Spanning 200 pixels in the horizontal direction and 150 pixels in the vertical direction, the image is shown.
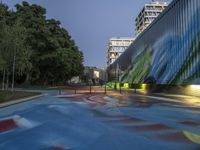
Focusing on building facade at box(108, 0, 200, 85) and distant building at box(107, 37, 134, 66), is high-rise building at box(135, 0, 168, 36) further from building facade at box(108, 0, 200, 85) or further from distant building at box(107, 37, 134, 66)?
building facade at box(108, 0, 200, 85)

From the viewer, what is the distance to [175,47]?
34.2 metres

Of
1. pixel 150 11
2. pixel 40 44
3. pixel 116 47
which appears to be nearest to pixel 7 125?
pixel 40 44

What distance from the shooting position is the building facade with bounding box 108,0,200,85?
94.2 feet

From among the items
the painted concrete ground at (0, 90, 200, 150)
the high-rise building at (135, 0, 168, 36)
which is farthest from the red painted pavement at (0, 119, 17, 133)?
the high-rise building at (135, 0, 168, 36)

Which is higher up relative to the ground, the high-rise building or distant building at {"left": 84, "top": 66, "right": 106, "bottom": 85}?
the high-rise building

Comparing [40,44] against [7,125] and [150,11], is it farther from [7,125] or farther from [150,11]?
[150,11]

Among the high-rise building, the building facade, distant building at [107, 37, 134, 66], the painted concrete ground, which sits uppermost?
the high-rise building

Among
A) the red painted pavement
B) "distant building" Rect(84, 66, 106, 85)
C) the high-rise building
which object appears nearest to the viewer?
the red painted pavement

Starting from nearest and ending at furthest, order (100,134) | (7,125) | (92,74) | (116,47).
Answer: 1. (100,134)
2. (7,125)
3. (116,47)
4. (92,74)

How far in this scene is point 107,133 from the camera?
9.29 metres

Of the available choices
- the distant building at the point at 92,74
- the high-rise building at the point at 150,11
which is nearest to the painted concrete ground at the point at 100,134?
the high-rise building at the point at 150,11

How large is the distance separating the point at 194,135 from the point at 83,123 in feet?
14.1

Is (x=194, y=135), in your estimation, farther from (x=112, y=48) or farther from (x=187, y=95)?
(x=112, y=48)

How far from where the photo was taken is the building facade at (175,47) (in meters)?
28.7
